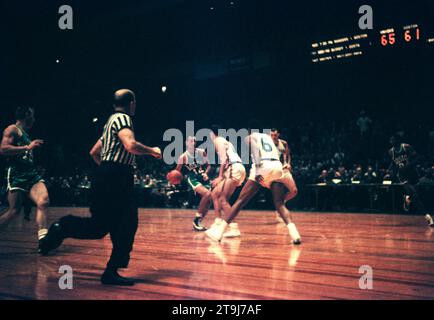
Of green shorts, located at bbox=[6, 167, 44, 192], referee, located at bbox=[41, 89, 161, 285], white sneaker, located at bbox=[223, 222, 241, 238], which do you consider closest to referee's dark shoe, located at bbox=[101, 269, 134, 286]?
referee, located at bbox=[41, 89, 161, 285]

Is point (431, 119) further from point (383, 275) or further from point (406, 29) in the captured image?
point (383, 275)

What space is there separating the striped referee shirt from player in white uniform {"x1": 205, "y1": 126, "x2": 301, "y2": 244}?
8.26ft

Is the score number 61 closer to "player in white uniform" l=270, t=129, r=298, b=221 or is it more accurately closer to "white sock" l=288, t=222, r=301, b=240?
"player in white uniform" l=270, t=129, r=298, b=221

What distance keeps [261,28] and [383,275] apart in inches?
574

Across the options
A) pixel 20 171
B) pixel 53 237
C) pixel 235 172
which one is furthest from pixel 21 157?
pixel 235 172

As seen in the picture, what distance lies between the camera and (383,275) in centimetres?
358

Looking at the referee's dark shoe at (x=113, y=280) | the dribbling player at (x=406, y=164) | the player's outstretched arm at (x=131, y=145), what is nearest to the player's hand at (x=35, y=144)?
the player's outstretched arm at (x=131, y=145)

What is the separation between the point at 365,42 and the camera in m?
14.6

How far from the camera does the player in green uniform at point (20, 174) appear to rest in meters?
5.11

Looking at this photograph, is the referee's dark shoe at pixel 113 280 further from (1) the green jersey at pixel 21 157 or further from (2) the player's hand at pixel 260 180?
(2) the player's hand at pixel 260 180

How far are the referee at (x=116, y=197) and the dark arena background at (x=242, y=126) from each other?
0.23 metres

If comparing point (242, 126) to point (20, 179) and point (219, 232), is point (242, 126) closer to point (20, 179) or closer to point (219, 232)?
point (219, 232)

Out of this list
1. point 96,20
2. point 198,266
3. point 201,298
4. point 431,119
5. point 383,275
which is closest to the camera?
point 201,298

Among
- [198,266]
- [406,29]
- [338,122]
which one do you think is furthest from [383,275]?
[338,122]
